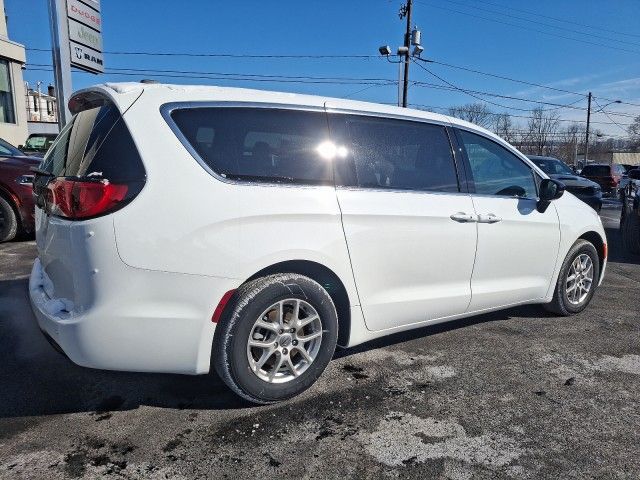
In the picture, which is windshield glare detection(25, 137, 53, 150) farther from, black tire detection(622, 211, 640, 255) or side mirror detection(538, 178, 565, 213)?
side mirror detection(538, 178, 565, 213)

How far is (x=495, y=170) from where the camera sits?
3783 mm

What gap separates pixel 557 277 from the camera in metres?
4.19

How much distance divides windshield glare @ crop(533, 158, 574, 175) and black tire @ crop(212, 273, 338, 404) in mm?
12010

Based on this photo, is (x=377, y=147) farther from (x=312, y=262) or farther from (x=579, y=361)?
(x=579, y=361)

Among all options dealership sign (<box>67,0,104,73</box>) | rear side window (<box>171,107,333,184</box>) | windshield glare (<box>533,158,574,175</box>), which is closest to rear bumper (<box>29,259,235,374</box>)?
rear side window (<box>171,107,333,184</box>)

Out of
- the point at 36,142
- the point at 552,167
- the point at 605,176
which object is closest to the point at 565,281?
the point at 552,167

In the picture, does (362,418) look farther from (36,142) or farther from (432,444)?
(36,142)

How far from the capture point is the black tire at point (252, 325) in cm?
250

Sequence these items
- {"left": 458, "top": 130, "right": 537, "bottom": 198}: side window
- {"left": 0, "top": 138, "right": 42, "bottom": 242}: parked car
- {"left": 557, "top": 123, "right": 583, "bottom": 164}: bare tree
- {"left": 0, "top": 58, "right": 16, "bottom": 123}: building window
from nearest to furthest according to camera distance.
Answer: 1. {"left": 458, "top": 130, "right": 537, "bottom": 198}: side window
2. {"left": 0, "top": 138, "right": 42, "bottom": 242}: parked car
3. {"left": 0, "top": 58, "right": 16, "bottom": 123}: building window
4. {"left": 557, "top": 123, "right": 583, "bottom": 164}: bare tree

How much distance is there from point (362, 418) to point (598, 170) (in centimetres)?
2089

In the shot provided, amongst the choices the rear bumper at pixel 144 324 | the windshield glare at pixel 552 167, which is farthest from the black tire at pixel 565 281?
the windshield glare at pixel 552 167

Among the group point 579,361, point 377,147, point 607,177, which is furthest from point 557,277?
point 607,177

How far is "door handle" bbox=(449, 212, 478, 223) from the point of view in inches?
130

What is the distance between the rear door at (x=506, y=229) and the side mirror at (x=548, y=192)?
0.16ft
